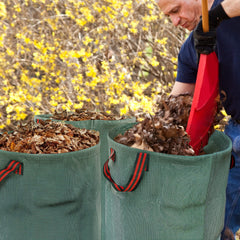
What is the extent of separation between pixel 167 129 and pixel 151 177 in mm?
182

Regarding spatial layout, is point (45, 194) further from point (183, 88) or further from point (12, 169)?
point (183, 88)

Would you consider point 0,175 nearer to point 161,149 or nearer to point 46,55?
point 161,149

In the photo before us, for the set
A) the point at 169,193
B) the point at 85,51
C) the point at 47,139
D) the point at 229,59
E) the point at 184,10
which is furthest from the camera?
the point at 85,51

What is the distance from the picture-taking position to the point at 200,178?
883 millimetres

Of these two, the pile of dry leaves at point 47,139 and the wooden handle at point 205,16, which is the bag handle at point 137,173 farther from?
the wooden handle at point 205,16

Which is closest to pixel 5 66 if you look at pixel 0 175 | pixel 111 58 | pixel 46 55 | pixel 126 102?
pixel 46 55

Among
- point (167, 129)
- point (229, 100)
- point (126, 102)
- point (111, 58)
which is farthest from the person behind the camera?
point (111, 58)

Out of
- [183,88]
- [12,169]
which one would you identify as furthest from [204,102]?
[12,169]

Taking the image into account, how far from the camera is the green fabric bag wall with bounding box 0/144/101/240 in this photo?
3.39 ft

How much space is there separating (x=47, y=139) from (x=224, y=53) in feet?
2.84

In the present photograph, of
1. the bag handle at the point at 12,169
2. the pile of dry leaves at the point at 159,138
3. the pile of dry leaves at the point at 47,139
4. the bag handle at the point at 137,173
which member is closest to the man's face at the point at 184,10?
the pile of dry leaves at the point at 159,138

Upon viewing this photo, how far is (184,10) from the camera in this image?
4.61 feet

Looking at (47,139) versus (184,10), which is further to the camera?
(184,10)

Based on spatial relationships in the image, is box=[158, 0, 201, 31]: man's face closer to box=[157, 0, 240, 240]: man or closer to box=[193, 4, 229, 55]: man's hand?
box=[157, 0, 240, 240]: man
